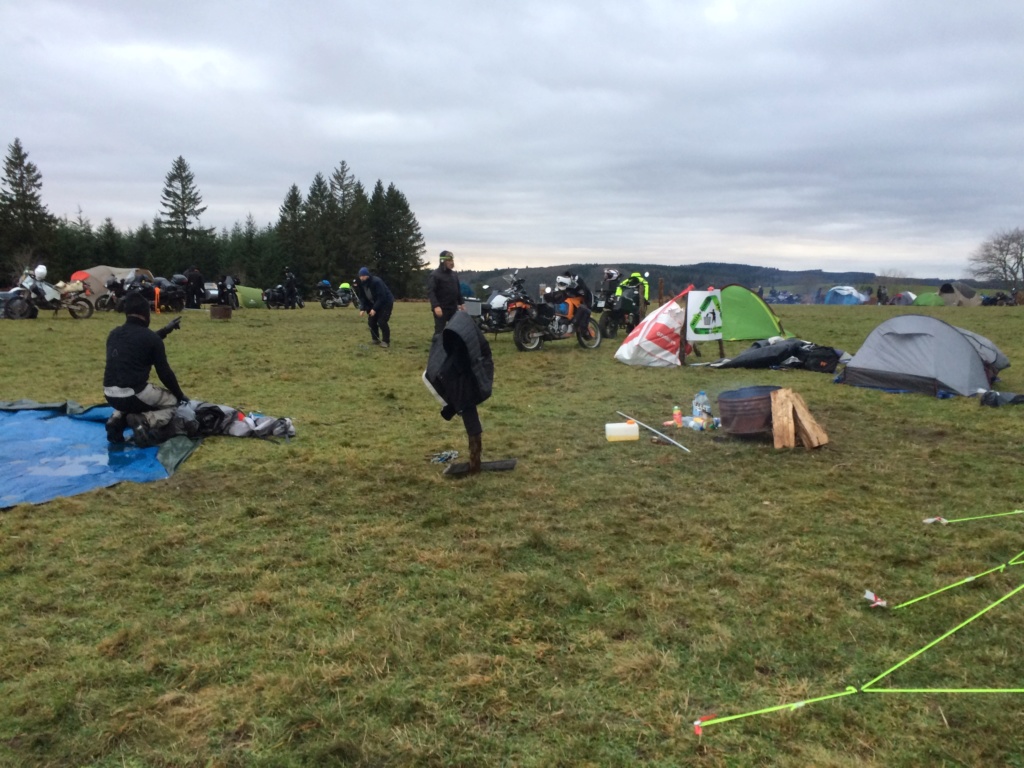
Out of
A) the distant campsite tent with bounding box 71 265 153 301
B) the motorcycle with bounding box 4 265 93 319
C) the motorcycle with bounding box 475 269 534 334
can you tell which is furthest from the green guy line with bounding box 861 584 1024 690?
the distant campsite tent with bounding box 71 265 153 301

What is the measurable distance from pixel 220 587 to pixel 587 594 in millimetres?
1819

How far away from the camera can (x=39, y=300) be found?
1844 cm

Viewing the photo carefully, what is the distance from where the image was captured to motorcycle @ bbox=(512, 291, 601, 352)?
13.2 m

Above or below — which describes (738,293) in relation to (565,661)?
above

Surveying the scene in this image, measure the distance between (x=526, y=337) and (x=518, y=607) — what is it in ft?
33.3

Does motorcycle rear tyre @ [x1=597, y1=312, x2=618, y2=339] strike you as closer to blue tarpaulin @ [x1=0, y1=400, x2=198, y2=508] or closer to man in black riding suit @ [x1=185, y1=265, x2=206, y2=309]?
blue tarpaulin @ [x1=0, y1=400, x2=198, y2=508]

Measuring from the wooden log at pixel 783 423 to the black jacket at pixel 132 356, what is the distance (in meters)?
5.27

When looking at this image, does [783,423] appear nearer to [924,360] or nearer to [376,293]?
[924,360]

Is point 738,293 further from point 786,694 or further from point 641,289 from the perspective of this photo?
point 786,694

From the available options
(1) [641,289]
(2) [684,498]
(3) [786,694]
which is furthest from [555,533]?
(1) [641,289]

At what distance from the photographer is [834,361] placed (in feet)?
34.5

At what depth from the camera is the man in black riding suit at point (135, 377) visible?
5.98 m

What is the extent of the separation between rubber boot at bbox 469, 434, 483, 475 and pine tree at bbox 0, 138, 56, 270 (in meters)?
41.4

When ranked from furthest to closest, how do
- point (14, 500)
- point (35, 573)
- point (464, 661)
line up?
point (14, 500), point (35, 573), point (464, 661)
